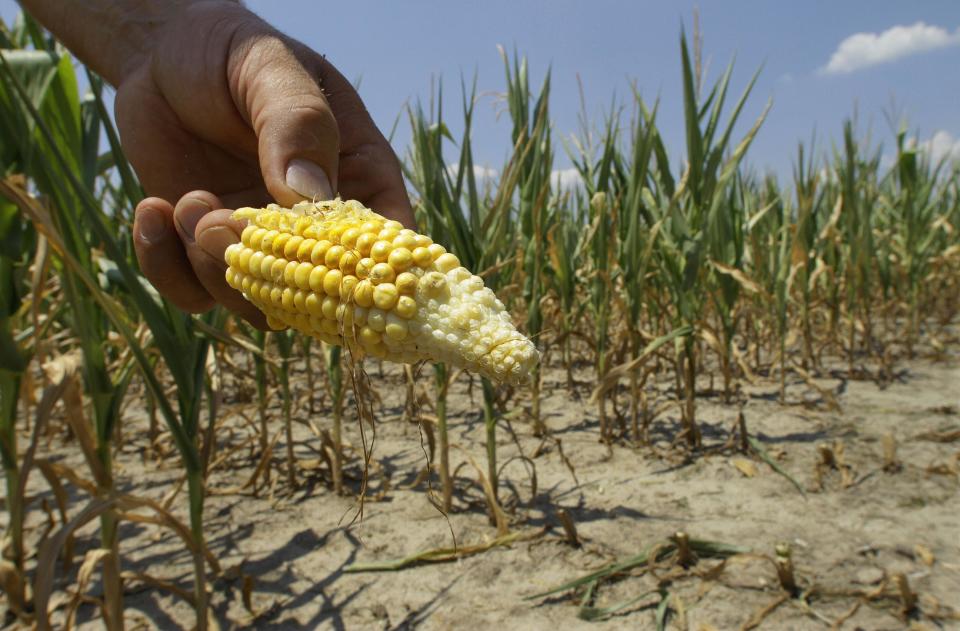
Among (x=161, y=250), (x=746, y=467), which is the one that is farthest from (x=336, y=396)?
(x=746, y=467)

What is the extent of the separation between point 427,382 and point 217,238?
154 inches

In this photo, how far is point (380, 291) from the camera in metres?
0.76

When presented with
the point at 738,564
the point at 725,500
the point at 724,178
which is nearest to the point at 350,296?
the point at 738,564

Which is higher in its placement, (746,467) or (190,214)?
(190,214)

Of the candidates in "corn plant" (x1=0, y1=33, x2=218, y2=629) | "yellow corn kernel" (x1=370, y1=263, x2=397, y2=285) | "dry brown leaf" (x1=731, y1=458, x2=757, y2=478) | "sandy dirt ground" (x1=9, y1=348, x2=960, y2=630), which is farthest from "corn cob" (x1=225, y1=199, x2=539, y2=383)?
"dry brown leaf" (x1=731, y1=458, x2=757, y2=478)

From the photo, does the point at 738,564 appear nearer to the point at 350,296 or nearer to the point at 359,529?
the point at 359,529

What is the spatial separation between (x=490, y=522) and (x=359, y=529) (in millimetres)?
484

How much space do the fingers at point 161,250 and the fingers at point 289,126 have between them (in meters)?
0.22

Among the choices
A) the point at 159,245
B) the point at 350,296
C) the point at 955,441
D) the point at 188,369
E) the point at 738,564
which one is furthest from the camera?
the point at 955,441

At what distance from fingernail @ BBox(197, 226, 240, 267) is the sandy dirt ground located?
846 millimetres

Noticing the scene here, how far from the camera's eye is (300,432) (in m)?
3.83

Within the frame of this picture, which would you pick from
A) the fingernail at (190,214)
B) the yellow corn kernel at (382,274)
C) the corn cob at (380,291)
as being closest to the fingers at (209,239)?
the fingernail at (190,214)

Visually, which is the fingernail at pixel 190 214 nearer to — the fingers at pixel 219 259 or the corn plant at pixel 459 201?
the fingers at pixel 219 259

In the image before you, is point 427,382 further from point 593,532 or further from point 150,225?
point 150,225
